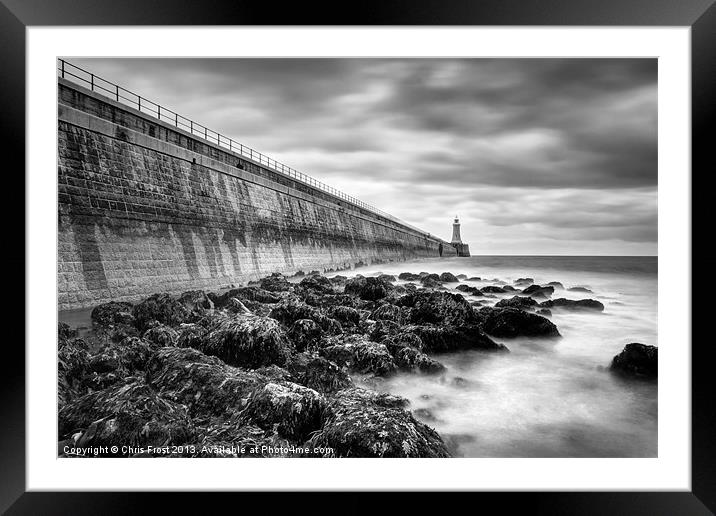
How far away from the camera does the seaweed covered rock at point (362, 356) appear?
173 inches

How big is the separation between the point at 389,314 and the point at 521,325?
1.62 metres

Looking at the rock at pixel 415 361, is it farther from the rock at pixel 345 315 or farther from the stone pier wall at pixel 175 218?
the stone pier wall at pixel 175 218

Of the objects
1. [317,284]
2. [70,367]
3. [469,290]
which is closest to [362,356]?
[317,284]

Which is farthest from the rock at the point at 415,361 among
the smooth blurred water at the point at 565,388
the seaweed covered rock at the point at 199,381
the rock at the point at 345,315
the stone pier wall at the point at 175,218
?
the seaweed covered rock at the point at 199,381

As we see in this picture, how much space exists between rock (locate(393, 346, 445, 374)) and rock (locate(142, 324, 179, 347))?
2.58 m

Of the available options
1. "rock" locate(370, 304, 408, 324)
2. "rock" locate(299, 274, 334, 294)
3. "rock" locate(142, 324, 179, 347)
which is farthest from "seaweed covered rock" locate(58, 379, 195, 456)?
"rock" locate(370, 304, 408, 324)

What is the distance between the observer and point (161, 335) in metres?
4.30

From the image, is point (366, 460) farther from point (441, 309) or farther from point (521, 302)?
point (521, 302)

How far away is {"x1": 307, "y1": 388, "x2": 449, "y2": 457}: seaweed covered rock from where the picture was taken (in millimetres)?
3535

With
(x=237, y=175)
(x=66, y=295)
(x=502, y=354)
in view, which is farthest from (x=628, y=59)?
(x=66, y=295)

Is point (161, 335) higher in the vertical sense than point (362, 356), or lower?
higher

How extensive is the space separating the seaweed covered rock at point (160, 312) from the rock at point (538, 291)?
4.09 m

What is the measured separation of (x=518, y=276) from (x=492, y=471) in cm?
219
